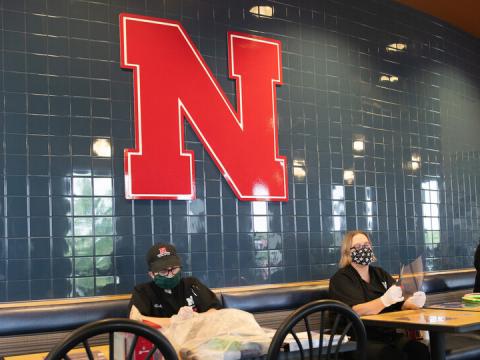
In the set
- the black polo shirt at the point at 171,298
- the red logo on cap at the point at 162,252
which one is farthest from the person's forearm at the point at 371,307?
the red logo on cap at the point at 162,252

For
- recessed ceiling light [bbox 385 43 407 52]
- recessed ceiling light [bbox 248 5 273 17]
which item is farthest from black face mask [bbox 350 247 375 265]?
recessed ceiling light [bbox 385 43 407 52]

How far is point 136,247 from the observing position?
392 cm

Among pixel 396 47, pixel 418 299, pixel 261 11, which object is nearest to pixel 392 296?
pixel 418 299

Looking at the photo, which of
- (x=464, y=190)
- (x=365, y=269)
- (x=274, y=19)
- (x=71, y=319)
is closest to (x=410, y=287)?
(x=365, y=269)

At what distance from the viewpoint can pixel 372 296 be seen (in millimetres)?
3777

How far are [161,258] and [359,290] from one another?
1347 mm

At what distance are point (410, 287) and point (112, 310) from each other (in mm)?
1805

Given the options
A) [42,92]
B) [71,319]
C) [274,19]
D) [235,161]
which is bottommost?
[71,319]

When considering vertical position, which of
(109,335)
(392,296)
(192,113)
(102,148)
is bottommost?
(392,296)

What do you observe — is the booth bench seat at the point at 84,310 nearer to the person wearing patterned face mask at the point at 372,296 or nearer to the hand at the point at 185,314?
the person wearing patterned face mask at the point at 372,296

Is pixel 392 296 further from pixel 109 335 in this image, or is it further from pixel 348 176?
pixel 109 335

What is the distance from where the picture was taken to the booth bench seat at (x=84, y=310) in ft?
10.5

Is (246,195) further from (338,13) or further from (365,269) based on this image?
(338,13)

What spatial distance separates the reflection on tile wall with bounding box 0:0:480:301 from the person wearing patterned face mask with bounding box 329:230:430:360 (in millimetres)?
852
